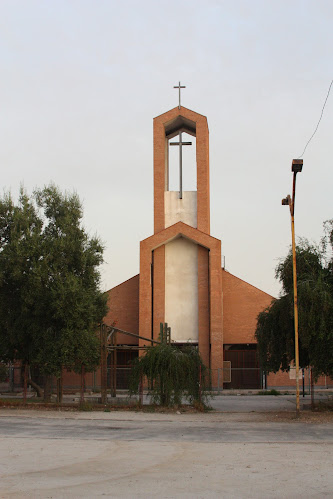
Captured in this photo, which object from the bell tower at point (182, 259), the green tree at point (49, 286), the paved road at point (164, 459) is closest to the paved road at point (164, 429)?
the paved road at point (164, 459)

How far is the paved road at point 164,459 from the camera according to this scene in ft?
30.9

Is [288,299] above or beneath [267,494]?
above

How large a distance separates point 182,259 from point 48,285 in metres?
18.0

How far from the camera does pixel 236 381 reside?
44031 mm

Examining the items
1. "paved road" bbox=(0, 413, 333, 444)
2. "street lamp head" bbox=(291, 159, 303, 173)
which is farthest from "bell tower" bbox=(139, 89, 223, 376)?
"street lamp head" bbox=(291, 159, 303, 173)

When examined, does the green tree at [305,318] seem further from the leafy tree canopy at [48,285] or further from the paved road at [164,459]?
the leafy tree canopy at [48,285]

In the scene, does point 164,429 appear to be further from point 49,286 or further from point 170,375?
point 49,286

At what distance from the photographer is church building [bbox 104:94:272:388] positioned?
4312cm

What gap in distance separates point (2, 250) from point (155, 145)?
19.6 meters

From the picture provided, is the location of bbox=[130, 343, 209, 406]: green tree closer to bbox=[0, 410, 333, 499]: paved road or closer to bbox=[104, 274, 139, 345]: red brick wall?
bbox=[0, 410, 333, 499]: paved road

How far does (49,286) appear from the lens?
2764 cm

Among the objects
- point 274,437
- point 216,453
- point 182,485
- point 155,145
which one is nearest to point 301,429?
point 274,437

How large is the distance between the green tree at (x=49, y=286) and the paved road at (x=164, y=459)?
19.6ft

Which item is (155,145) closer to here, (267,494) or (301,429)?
(301,429)
